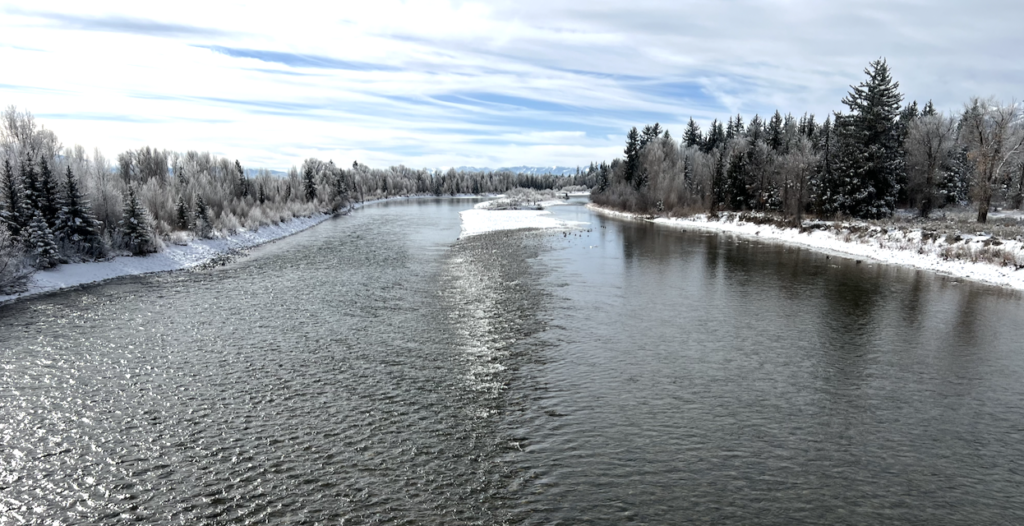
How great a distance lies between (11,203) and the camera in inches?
1176

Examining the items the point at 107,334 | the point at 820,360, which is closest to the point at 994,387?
the point at 820,360

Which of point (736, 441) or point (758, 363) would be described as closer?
point (736, 441)

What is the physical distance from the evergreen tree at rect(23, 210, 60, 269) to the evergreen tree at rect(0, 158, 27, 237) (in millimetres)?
784

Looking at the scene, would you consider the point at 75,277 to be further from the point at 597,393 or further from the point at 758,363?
the point at 758,363

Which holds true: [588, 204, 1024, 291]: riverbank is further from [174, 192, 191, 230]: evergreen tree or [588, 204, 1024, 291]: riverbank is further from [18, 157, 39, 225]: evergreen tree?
[18, 157, 39, 225]: evergreen tree

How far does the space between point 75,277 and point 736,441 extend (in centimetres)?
3356

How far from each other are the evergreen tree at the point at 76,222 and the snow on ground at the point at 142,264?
138 cm

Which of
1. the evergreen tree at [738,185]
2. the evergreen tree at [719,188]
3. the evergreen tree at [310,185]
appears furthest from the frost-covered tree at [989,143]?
the evergreen tree at [310,185]

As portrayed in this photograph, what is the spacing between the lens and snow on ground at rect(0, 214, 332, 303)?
1080 inches

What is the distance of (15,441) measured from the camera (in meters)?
11.2

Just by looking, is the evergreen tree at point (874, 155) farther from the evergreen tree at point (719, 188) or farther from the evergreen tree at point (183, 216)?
the evergreen tree at point (183, 216)

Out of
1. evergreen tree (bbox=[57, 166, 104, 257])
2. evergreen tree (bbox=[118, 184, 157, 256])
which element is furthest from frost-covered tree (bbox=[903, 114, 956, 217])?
evergreen tree (bbox=[57, 166, 104, 257])

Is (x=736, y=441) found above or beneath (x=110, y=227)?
beneath

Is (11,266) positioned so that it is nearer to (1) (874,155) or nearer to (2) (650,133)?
(1) (874,155)
